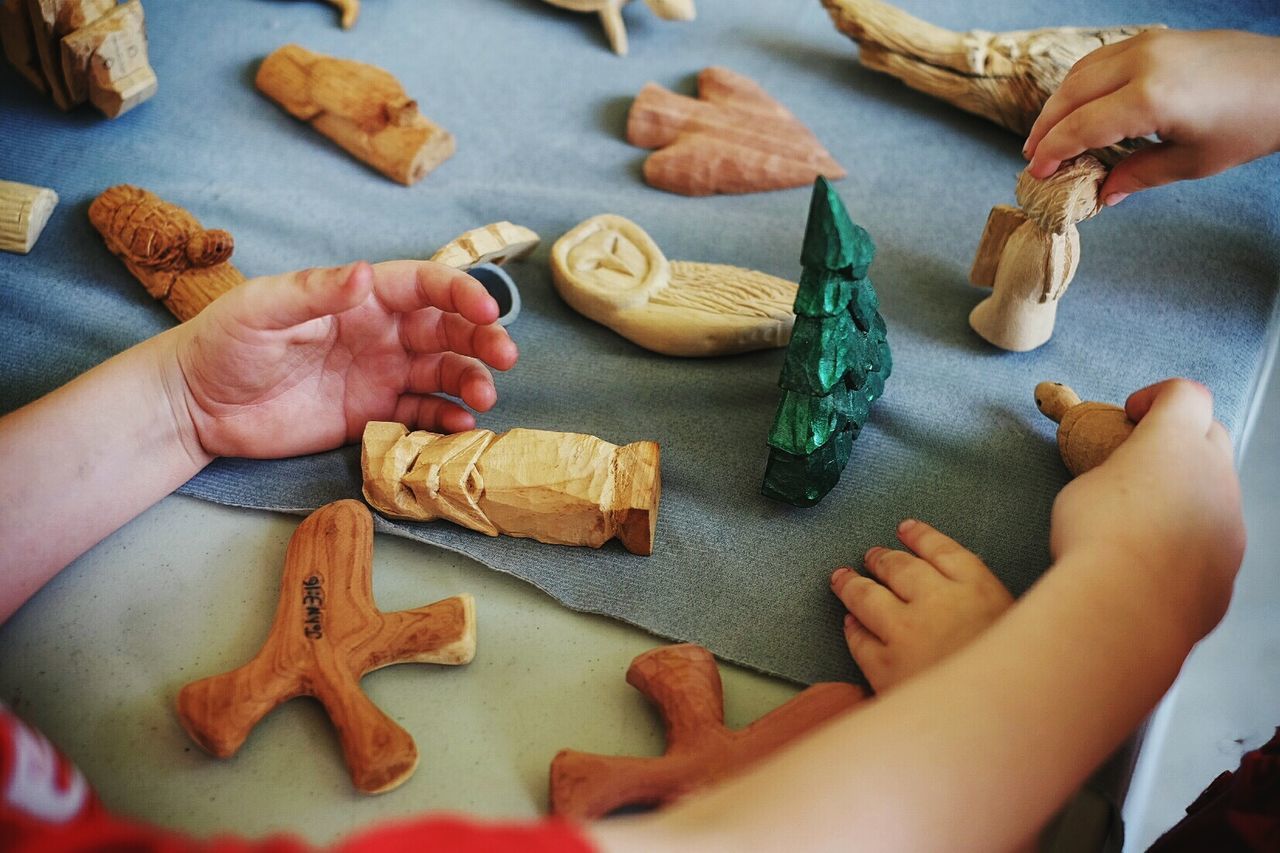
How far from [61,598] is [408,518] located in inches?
12.8

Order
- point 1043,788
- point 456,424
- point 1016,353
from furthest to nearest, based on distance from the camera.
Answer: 1. point 1016,353
2. point 456,424
3. point 1043,788

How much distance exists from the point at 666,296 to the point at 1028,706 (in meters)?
0.63

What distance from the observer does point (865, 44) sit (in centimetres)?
155

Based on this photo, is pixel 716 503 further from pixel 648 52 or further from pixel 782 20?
pixel 782 20

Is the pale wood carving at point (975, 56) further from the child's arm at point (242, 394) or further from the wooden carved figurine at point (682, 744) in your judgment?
Result: the wooden carved figurine at point (682, 744)

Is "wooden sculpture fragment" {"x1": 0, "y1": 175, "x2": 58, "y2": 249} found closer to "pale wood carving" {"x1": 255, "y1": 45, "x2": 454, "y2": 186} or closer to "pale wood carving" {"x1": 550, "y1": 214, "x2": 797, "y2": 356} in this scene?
"pale wood carving" {"x1": 255, "y1": 45, "x2": 454, "y2": 186}

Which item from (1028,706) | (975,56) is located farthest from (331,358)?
(975,56)

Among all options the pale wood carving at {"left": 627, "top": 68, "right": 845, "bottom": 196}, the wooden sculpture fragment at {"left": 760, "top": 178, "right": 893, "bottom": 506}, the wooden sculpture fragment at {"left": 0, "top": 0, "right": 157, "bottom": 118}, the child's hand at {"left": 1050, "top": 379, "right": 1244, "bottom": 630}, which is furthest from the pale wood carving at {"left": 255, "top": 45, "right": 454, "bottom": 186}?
the child's hand at {"left": 1050, "top": 379, "right": 1244, "bottom": 630}

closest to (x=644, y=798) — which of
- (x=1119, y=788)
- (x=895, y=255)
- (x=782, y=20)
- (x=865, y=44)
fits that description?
(x=1119, y=788)

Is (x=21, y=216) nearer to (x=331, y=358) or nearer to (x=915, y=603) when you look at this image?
(x=331, y=358)

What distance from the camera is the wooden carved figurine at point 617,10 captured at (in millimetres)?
1629

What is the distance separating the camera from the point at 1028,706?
27.3 inches

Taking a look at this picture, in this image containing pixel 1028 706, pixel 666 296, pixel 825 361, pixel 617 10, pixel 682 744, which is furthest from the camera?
pixel 617 10

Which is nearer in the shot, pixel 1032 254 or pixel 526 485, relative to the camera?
pixel 526 485
